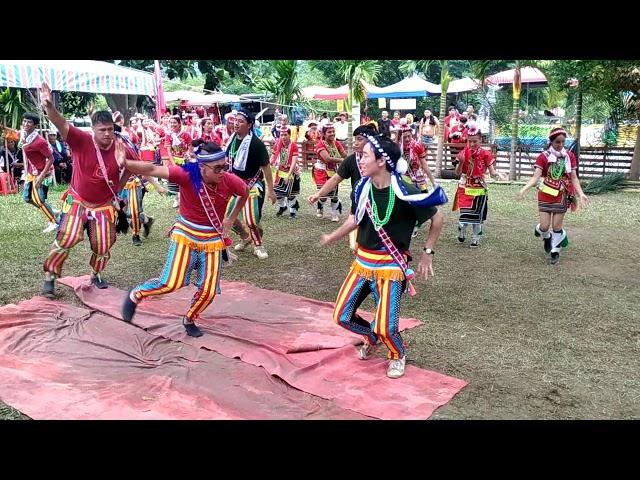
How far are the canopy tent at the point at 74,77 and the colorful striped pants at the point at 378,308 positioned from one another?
9134 millimetres

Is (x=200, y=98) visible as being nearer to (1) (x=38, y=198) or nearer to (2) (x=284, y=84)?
(2) (x=284, y=84)

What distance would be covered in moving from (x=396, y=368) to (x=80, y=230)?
11.1 feet

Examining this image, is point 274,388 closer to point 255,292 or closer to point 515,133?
point 255,292

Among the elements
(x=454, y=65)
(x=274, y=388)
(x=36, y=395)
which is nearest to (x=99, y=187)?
(x=36, y=395)

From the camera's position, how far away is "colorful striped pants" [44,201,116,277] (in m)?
5.82

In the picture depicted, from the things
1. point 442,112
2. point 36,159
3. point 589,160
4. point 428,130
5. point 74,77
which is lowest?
point 589,160

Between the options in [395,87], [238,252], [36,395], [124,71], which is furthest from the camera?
[395,87]

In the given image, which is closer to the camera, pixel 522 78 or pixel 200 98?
pixel 522 78

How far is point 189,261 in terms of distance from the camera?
4.86 m

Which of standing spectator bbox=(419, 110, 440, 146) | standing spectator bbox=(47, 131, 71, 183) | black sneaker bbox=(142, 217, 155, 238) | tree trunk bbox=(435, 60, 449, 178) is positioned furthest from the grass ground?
standing spectator bbox=(419, 110, 440, 146)

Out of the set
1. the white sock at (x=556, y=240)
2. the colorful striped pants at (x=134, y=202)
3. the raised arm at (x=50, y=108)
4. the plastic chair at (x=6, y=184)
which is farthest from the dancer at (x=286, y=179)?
the plastic chair at (x=6, y=184)

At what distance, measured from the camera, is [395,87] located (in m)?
26.1

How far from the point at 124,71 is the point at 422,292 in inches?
442

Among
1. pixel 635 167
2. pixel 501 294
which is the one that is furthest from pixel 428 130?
pixel 501 294
